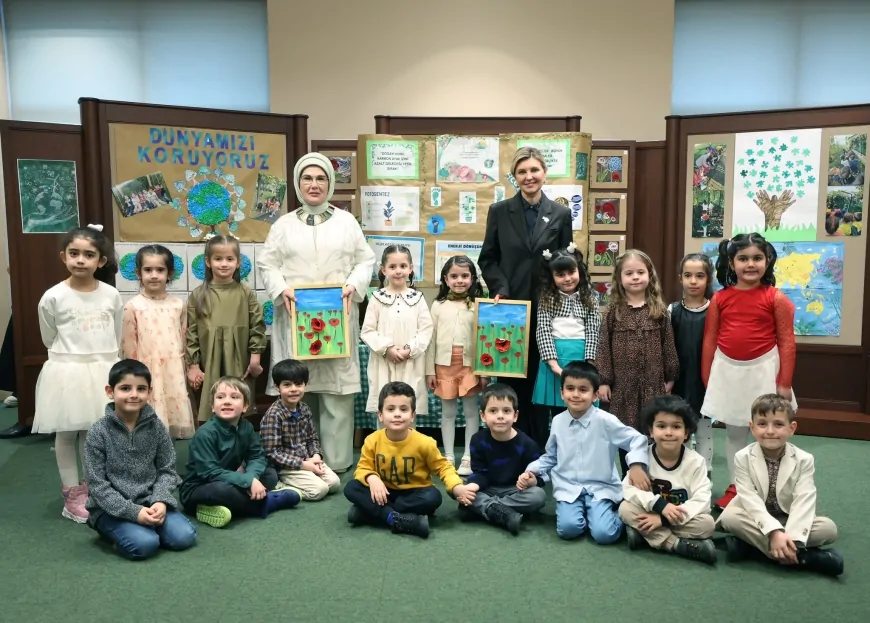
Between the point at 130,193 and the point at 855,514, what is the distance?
4.95m

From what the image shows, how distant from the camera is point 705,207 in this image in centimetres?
562

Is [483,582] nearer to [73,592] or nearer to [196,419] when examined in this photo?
[73,592]

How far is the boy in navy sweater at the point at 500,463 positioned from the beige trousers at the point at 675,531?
0.51 metres

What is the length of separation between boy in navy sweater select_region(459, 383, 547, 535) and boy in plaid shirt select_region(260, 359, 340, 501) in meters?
0.85

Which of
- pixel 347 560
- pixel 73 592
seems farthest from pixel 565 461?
pixel 73 592

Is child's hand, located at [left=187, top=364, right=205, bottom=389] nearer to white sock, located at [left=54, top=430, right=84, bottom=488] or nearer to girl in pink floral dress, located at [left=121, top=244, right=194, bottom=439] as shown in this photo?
girl in pink floral dress, located at [left=121, top=244, right=194, bottom=439]

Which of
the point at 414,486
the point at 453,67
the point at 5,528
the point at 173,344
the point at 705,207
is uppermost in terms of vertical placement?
the point at 453,67

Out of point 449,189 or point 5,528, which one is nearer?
point 5,528

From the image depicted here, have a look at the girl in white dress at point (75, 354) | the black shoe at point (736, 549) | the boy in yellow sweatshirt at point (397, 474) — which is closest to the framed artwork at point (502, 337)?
the boy in yellow sweatshirt at point (397, 474)

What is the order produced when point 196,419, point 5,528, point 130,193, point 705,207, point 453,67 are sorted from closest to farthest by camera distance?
point 5,528
point 196,419
point 130,193
point 705,207
point 453,67

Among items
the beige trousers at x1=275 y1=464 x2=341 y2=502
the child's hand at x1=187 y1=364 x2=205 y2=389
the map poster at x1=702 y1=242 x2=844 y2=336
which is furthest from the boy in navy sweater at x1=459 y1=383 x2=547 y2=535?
the map poster at x1=702 y1=242 x2=844 y2=336

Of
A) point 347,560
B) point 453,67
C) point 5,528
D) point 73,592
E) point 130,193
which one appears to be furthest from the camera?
point 453,67

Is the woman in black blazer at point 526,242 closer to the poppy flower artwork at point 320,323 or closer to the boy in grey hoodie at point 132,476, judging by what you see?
the poppy flower artwork at point 320,323

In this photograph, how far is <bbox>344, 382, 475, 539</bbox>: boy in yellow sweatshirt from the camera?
3.42 meters
